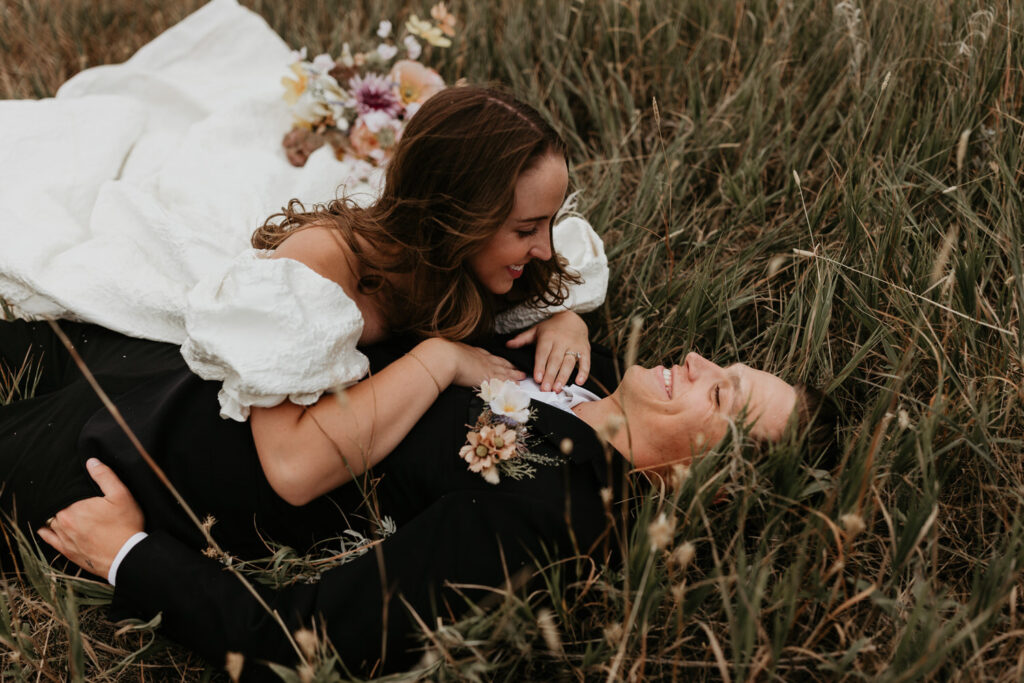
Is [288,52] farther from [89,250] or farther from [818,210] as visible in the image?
[818,210]

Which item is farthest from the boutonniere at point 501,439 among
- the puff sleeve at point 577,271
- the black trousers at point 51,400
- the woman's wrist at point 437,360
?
the black trousers at point 51,400

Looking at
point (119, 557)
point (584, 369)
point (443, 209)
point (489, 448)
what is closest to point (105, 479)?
point (119, 557)

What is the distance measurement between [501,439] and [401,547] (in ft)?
1.20

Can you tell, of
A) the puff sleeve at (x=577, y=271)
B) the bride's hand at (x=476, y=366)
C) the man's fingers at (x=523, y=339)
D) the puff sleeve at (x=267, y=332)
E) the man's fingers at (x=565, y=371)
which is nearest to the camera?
the puff sleeve at (x=267, y=332)

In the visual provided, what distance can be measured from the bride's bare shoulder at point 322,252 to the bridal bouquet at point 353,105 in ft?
4.12

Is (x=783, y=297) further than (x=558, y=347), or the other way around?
(x=783, y=297)

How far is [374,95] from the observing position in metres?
3.31

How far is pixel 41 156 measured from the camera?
2795mm

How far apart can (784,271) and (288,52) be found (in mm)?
2619

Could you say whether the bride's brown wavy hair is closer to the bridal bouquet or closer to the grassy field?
the grassy field

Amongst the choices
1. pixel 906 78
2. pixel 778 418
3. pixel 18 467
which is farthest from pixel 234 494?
pixel 906 78

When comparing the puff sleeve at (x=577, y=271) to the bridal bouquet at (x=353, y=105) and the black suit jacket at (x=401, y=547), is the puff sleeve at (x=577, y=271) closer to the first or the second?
the black suit jacket at (x=401, y=547)

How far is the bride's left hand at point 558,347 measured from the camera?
2395mm

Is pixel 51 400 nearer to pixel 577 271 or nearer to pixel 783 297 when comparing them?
pixel 577 271
